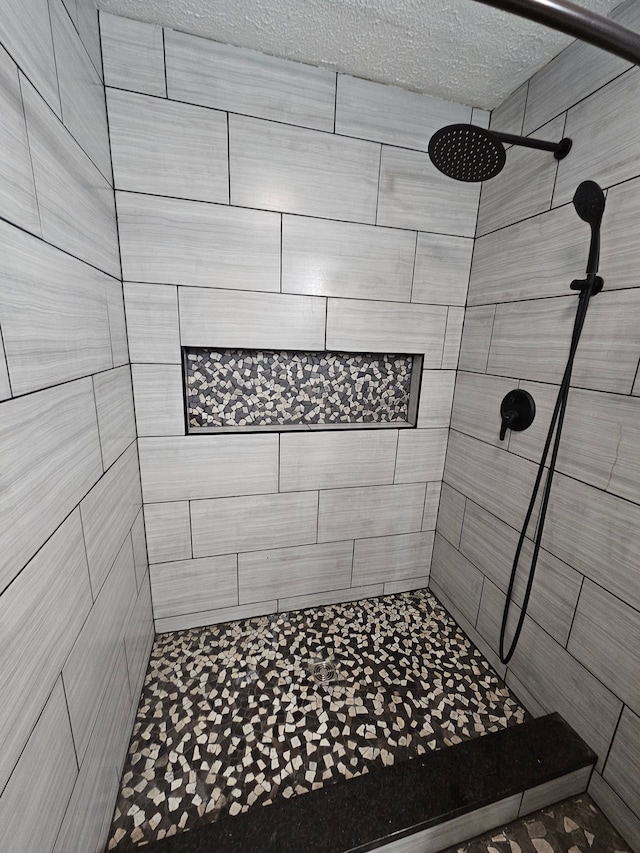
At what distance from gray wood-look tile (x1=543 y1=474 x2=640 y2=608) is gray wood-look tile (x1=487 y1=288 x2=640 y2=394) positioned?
0.32 metres

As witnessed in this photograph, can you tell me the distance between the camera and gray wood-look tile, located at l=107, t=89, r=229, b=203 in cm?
113

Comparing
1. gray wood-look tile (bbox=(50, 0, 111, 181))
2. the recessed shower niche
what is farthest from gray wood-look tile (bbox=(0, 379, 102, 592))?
gray wood-look tile (bbox=(50, 0, 111, 181))

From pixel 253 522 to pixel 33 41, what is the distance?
1.48 metres

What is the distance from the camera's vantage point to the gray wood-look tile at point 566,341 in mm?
969

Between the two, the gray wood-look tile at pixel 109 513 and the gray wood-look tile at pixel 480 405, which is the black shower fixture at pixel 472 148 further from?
the gray wood-look tile at pixel 109 513

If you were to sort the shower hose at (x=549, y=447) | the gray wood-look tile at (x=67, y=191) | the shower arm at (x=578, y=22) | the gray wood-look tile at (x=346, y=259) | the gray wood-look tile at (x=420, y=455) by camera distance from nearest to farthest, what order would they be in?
the shower arm at (x=578, y=22) < the gray wood-look tile at (x=67, y=191) < the shower hose at (x=549, y=447) < the gray wood-look tile at (x=346, y=259) < the gray wood-look tile at (x=420, y=455)

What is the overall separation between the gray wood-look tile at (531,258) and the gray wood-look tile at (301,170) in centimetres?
50

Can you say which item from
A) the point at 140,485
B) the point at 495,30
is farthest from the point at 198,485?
the point at 495,30

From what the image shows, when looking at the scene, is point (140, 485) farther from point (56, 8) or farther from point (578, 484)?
point (578, 484)

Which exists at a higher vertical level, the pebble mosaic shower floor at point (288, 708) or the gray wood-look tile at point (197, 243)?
the gray wood-look tile at point (197, 243)

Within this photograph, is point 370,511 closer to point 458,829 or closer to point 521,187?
point 458,829

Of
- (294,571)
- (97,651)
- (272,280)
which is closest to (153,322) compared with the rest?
(272,280)

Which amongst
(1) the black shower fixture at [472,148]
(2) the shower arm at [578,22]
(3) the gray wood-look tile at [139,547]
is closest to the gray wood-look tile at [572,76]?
(1) the black shower fixture at [472,148]

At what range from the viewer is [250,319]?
1364 mm
